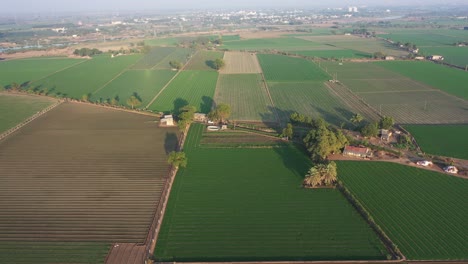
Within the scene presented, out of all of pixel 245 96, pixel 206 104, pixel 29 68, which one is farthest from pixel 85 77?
pixel 245 96

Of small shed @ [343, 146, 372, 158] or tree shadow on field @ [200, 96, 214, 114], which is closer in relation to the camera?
small shed @ [343, 146, 372, 158]

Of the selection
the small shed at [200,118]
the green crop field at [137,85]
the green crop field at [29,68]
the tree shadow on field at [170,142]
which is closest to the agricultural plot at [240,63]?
the green crop field at [137,85]

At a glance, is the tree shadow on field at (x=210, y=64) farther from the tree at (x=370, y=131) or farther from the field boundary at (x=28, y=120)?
the tree at (x=370, y=131)

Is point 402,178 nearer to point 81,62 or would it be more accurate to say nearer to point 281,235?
point 281,235

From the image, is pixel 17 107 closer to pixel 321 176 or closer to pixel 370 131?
pixel 321 176

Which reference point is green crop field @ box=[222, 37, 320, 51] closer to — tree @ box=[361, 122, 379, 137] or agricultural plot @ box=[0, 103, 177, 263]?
tree @ box=[361, 122, 379, 137]

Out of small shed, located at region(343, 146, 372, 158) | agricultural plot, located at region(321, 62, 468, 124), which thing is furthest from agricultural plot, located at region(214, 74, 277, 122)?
agricultural plot, located at region(321, 62, 468, 124)
